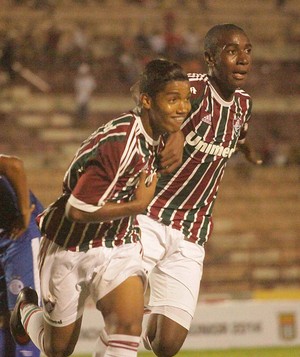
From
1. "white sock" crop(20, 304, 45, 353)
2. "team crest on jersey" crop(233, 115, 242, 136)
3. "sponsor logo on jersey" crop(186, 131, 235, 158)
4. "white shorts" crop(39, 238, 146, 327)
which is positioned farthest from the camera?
"team crest on jersey" crop(233, 115, 242, 136)

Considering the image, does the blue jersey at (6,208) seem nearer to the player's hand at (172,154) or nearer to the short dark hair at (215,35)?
the player's hand at (172,154)

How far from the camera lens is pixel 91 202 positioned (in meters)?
4.86

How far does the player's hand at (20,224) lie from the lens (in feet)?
19.1

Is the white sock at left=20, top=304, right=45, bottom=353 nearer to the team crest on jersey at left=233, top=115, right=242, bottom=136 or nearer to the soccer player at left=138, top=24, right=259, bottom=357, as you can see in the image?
the soccer player at left=138, top=24, right=259, bottom=357

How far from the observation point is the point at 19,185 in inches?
223

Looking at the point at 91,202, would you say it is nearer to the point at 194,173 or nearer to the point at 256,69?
the point at 194,173

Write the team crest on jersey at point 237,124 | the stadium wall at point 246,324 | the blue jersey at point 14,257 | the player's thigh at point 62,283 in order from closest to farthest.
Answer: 1. the player's thigh at point 62,283
2. the blue jersey at point 14,257
3. the team crest on jersey at point 237,124
4. the stadium wall at point 246,324

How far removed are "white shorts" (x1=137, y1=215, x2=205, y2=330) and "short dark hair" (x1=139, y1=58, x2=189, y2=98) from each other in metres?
1.35

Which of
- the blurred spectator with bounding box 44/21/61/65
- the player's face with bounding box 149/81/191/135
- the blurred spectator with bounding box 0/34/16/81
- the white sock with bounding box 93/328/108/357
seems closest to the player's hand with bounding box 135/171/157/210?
the player's face with bounding box 149/81/191/135

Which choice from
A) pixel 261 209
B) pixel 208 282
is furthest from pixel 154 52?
pixel 208 282

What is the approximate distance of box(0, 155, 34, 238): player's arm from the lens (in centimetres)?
562

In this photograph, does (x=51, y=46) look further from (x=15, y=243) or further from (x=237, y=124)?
(x=15, y=243)

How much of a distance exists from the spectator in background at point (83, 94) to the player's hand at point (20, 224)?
1226cm

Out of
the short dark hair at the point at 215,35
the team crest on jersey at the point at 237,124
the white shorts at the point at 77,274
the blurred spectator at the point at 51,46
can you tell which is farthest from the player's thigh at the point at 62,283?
the blurred spectator at the point at 51,46
